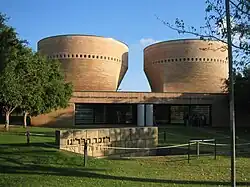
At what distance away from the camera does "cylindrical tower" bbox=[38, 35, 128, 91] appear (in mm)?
61875

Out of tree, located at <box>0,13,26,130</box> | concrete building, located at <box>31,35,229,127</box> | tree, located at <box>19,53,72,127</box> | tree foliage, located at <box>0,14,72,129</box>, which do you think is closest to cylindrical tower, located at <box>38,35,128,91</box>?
concrete building, located at <box>31,35,229,127</box>

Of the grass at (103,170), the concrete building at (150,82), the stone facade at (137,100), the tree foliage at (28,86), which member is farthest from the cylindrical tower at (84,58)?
the grass at (103,170)

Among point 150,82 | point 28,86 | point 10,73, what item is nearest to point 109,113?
point 150,82

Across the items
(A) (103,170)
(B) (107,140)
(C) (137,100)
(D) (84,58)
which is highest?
(D) (84,58)

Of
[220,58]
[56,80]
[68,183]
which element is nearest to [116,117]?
[56,80]

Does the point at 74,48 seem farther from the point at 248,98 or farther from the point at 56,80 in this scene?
the point at 248,98

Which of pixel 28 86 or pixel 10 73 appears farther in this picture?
pixel 28 86

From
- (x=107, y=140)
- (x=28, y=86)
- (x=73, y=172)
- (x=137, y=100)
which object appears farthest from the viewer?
(x=137, y=100)

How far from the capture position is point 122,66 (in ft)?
225

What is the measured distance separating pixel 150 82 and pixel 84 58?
621 inches

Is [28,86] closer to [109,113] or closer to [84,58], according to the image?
[109,113]

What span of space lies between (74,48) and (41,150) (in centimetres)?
4906

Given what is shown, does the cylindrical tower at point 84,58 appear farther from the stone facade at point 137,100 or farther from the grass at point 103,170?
the grass at point 103,170

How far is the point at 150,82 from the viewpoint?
7281 cm
